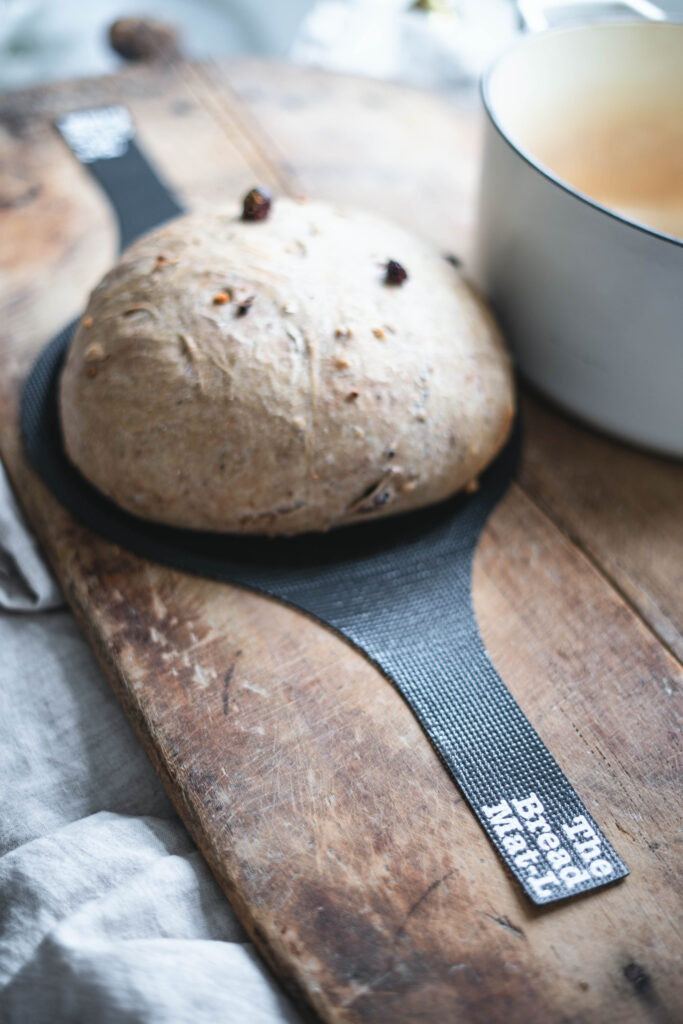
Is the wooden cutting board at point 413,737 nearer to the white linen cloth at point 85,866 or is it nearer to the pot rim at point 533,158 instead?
the white linen cloth at point 85,866

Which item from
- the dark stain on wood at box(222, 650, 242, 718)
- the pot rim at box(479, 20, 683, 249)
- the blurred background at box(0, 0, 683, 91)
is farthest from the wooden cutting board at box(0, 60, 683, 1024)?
the blurred background at box(0, 0, 683, 91)

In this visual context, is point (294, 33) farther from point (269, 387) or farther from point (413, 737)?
point (413, 737)

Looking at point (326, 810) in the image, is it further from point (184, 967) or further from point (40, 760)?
point (40, 760)

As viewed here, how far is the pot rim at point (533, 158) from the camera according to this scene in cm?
72

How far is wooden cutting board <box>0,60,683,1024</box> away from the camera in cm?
A: 57

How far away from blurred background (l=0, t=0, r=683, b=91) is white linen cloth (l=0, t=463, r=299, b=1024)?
1.07 m

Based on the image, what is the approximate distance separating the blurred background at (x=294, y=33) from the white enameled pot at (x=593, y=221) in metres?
0.43

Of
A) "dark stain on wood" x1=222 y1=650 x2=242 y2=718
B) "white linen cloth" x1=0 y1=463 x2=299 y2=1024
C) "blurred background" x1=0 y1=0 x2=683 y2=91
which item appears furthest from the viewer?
"blurred background" x1=0 y1=0 x2=683 y2=91

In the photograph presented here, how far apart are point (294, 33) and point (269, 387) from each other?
1389mm

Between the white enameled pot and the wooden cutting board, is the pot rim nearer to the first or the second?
the white enameled pot

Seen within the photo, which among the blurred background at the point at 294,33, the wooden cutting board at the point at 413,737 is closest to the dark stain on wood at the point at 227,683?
the wooden cutting board at the point at 413,737

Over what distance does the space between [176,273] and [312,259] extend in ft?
0.42

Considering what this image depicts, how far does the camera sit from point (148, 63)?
4.40 feet

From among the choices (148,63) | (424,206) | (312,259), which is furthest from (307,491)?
(148,63)
